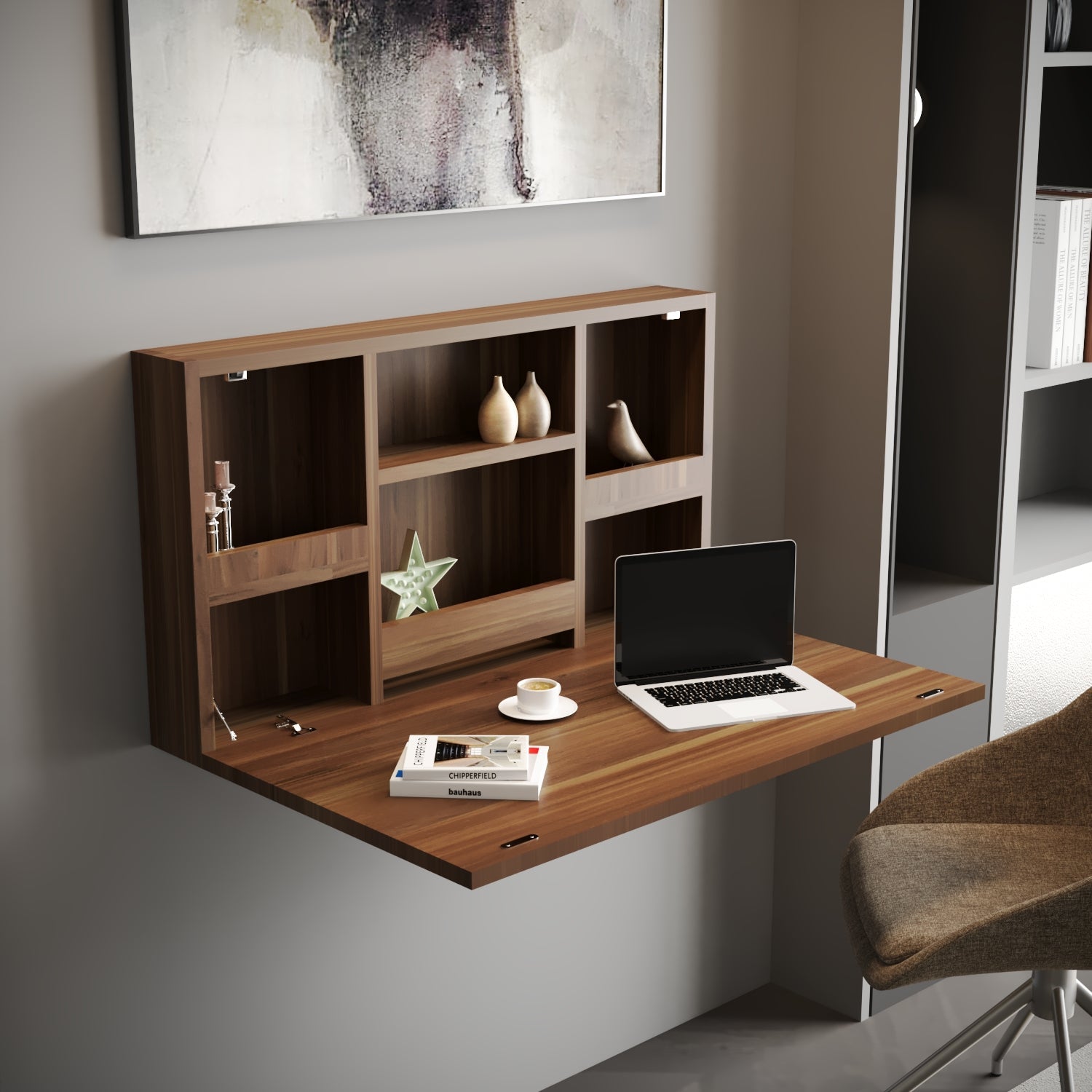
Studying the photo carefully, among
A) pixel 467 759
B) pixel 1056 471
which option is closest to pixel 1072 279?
pixel 1056 471

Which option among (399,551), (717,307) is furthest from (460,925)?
(717,307)

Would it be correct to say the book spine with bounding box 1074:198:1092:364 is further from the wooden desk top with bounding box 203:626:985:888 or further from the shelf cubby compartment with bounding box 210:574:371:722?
the shelf cubby compartment with bounding box 210:574:371:722

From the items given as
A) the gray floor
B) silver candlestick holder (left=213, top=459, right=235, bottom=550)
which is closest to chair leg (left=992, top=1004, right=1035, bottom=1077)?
the gray floor

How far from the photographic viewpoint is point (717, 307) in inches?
113

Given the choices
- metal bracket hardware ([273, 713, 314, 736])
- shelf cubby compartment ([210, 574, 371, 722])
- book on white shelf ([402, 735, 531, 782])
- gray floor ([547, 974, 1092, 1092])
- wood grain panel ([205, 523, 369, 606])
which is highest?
wood grain panel ([205, 523, 369, 606])

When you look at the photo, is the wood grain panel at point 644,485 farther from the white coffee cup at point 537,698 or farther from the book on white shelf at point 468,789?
the book on white shelf at point 468,789

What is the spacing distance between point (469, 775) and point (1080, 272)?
72.2 inches

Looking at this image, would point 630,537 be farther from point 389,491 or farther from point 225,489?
point 225,489

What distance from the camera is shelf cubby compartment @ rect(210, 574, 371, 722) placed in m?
2.28

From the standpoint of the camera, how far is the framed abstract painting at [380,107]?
80.1 inches

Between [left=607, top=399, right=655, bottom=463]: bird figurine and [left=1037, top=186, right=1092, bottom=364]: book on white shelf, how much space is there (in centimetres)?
105

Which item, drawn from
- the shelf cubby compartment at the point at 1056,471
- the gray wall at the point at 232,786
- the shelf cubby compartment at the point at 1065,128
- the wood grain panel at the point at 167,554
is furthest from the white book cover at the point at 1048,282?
the wood grain panel at the point at 167,554

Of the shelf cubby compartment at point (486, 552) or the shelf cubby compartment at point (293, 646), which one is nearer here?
the shelf cubby compartment at point (293, 646)

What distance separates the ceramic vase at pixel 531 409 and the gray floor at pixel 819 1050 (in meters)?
1.31
